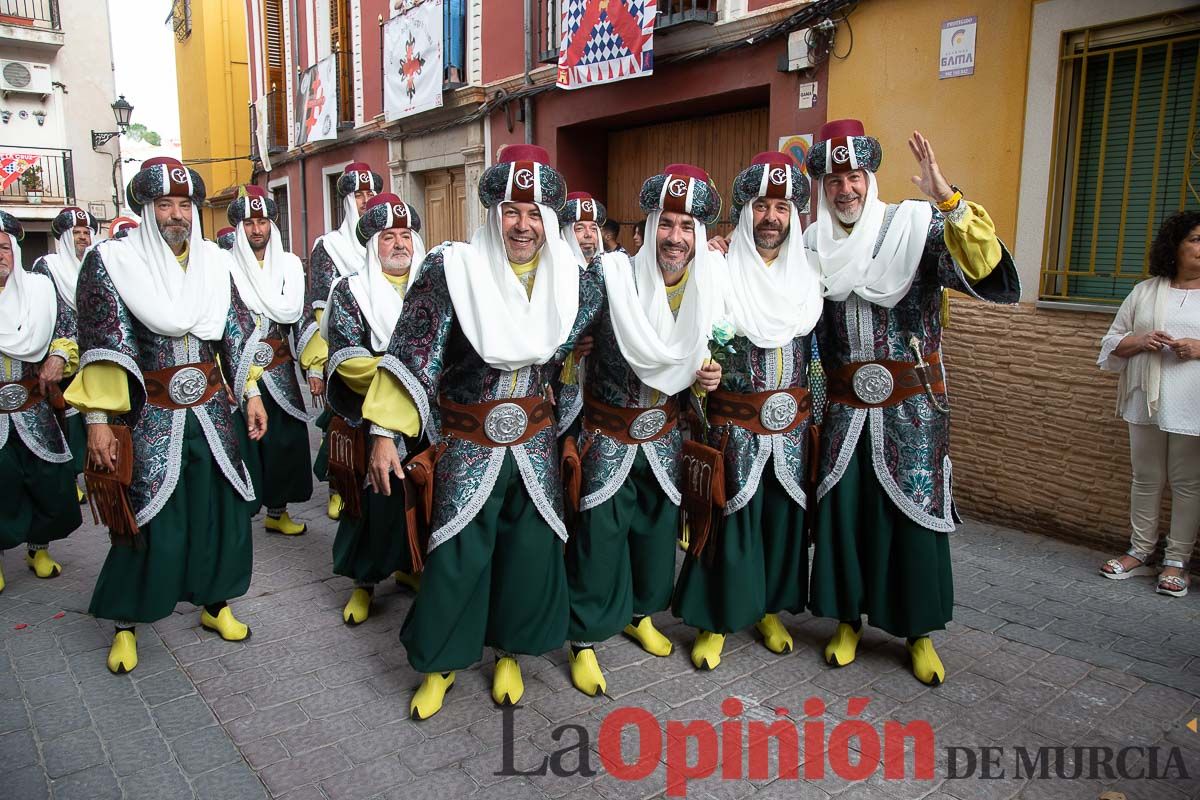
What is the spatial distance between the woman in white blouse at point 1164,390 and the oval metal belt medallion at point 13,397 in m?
5.72

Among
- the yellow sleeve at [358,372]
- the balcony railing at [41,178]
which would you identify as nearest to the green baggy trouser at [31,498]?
the yellow sleeve at [358,372]

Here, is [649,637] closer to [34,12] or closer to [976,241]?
[976,241]

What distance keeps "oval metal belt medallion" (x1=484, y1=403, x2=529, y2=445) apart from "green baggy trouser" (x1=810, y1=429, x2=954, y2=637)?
1.31m

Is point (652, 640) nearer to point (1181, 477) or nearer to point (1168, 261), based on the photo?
point (1181, 477)

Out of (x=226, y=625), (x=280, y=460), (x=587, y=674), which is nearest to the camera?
(x=587, y=674)

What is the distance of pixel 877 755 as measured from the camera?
9.38ft

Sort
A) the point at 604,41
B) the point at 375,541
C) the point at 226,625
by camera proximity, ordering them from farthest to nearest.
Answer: the point at 604,41, the point at 375,541, the point at 226,625

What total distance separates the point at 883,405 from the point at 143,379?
2.94 m

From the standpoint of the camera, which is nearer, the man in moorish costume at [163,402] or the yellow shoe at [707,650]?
the man in moorish costume at [163,402]

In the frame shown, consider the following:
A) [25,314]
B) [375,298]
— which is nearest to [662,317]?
[375,298]

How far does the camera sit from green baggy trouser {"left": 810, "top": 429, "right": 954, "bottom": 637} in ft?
10.8

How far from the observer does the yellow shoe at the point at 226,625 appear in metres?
3.75

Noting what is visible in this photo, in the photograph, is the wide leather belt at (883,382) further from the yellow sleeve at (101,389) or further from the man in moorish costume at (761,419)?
the yellow sleeve at (101,389)

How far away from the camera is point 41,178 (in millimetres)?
19328
